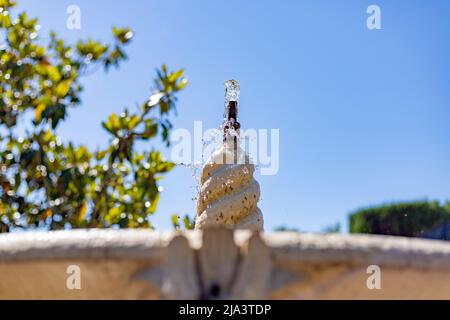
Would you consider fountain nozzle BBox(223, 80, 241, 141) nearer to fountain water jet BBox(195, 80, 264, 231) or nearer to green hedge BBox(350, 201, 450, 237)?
fountain water jet BBox(195, 80, 264, 231)

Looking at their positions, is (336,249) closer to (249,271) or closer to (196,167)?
(249,271)

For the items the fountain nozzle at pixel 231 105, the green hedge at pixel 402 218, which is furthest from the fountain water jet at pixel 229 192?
the green hedge at pixel 402 218

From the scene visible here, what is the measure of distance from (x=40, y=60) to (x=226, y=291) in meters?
5.68

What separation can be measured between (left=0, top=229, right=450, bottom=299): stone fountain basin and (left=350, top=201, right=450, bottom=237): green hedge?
91.5 ft

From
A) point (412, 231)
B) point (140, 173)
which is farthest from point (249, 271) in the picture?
point (412, 231)

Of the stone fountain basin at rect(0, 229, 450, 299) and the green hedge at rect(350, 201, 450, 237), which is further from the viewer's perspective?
the green hedge at rect(350, 201, 450, 237)

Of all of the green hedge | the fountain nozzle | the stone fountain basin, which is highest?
the fountain nozzle

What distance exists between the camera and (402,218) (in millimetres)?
29578

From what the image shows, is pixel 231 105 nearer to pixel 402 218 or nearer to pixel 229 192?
pixel 229 192

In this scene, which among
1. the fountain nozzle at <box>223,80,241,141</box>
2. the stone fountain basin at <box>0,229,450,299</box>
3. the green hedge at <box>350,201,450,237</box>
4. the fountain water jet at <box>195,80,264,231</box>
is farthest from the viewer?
the green hedge at <box>350,201,450,237</box>

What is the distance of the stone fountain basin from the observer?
1407 millimetres

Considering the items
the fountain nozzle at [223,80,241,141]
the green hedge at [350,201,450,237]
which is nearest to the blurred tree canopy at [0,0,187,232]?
the fountain nozzle at [223,80,241,141]

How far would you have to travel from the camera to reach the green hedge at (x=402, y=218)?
2828 cm
